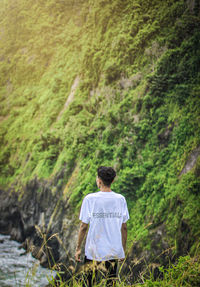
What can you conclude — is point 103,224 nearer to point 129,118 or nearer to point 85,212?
point 85,212

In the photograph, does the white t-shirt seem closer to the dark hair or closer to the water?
the dark hair

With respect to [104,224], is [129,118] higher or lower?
higher

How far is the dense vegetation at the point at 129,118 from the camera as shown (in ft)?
21.1

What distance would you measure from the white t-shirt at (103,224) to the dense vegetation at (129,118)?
64.0 inches

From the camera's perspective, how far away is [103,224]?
3141mm

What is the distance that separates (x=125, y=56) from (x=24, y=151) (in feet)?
27.6

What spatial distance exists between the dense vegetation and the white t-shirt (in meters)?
1.63

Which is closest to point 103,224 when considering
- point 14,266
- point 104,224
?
point 104,224

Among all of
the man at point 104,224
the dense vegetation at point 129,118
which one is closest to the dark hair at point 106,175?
the man at point 104,224

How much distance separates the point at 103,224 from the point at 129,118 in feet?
19.2

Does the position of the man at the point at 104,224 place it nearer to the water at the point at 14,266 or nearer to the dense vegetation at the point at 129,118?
the dense vegetation at the point at 129,118

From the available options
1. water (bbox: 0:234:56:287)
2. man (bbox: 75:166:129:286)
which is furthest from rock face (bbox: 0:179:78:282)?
man (bbox: 75:166:129:286)

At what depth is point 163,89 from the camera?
8023 millimetres

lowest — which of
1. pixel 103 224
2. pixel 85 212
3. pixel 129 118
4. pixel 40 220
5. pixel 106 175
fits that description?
pixel 40 220
